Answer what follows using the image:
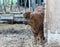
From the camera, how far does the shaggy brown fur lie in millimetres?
3756

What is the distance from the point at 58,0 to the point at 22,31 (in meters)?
1.69

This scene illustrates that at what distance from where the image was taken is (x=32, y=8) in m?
5.32

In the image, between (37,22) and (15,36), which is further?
(15,36)

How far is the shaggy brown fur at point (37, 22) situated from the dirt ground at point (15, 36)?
0.21 metres

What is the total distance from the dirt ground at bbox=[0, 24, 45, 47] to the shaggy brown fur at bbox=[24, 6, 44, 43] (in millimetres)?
207

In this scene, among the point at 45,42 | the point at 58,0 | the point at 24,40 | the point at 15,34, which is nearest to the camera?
the point at 58,0

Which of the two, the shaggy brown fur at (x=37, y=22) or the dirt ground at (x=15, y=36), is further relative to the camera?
the dirt ground at (x=15, y=36)

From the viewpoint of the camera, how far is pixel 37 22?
155 inches

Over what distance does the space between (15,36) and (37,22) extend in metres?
0.81

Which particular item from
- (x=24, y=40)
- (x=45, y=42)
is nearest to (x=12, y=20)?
(x=24, y=40)

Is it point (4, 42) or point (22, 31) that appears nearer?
point (4, 42)

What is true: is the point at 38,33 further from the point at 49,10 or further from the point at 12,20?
the point at 12,20

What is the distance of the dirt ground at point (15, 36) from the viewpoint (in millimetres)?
3920

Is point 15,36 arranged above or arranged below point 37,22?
below
